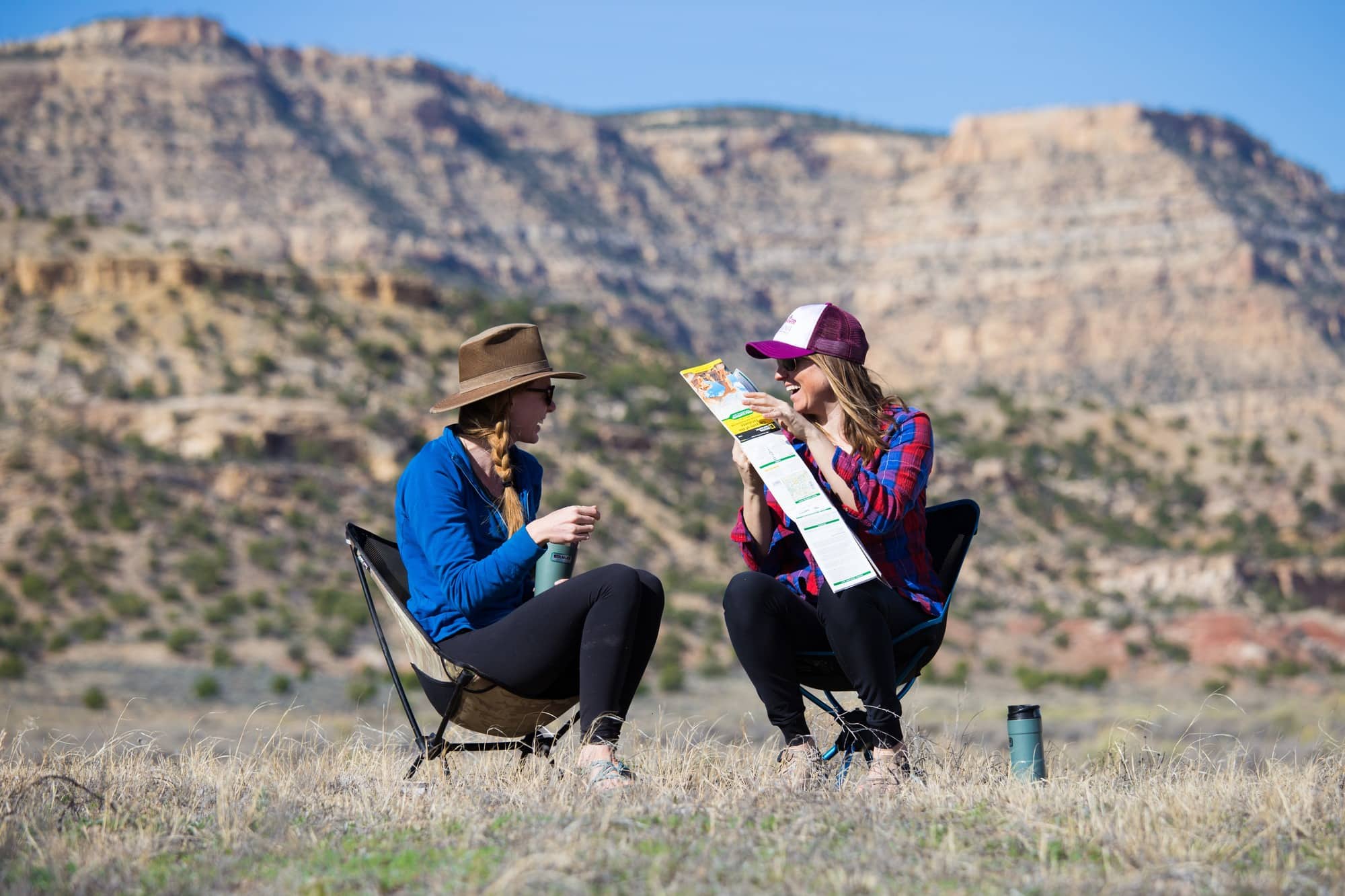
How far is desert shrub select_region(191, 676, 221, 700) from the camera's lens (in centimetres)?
2130

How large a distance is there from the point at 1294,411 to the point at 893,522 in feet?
244

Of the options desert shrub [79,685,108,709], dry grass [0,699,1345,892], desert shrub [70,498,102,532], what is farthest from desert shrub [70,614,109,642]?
dry grass [0,699,1345,892]

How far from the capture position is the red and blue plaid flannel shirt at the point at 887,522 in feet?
14.6

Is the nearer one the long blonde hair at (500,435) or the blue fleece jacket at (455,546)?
the blue fleece jacket at (455,546)

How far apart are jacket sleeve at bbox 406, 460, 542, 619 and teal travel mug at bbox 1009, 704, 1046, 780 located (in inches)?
65.3

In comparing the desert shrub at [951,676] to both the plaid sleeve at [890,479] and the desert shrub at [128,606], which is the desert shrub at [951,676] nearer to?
the desert shrub at [128,606]

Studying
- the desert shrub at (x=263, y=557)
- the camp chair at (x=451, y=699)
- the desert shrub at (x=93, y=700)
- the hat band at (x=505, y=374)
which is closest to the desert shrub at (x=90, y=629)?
the desert shrub at (x=93, y=700)

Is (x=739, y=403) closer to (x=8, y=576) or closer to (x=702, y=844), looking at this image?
(x=702, y=844)

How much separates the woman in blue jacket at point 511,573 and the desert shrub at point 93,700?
1686 cm

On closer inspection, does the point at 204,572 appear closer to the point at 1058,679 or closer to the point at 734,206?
the point at 1058,679

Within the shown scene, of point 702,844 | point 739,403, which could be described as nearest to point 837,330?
point 739,403

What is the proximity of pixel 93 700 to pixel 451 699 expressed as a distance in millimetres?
17244

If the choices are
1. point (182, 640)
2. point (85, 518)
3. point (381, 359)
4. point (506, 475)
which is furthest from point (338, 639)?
point (506, 475)

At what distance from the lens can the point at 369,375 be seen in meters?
37.2
